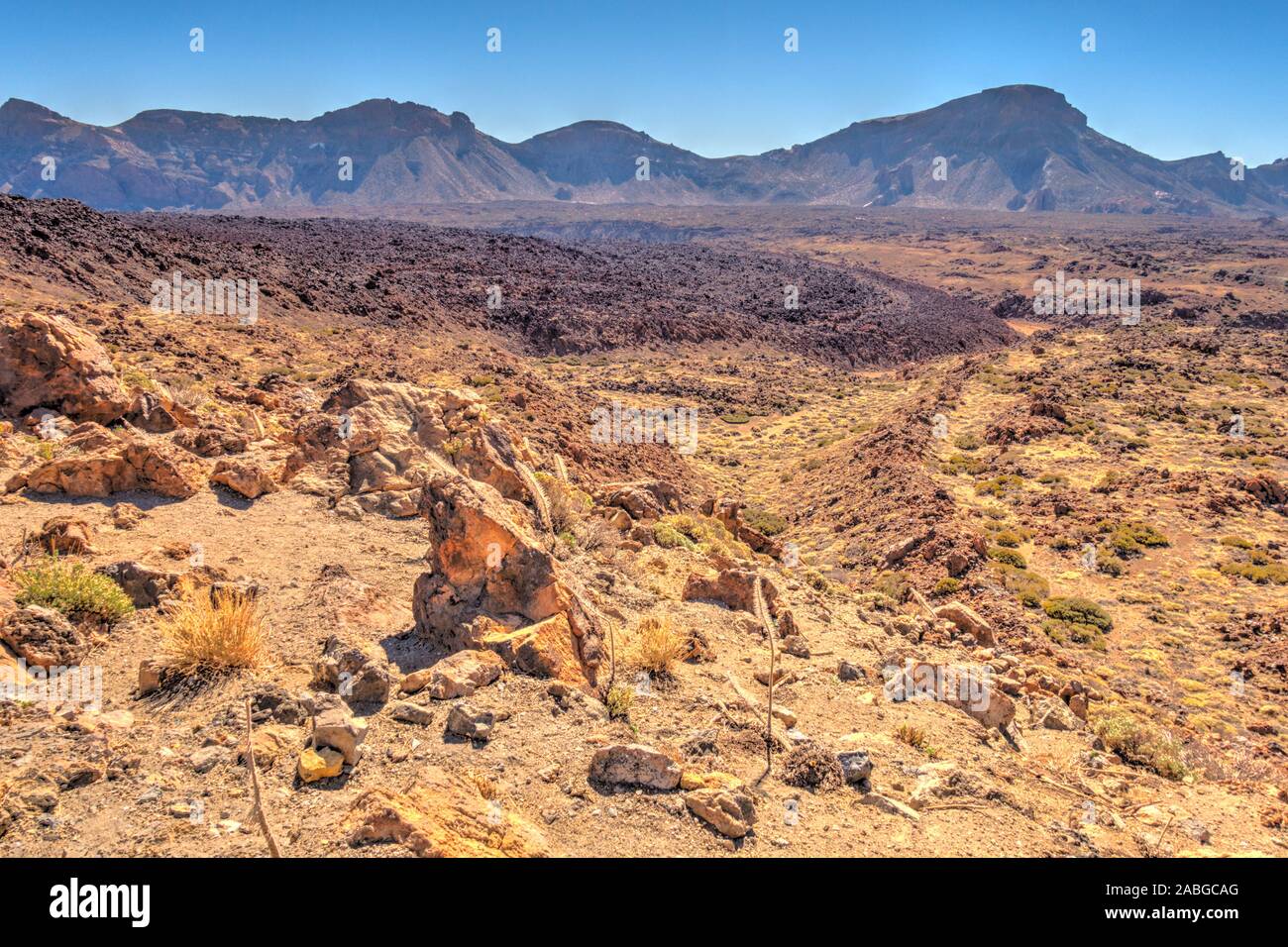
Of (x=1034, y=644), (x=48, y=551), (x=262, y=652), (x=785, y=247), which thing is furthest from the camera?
(x=785, y=247)

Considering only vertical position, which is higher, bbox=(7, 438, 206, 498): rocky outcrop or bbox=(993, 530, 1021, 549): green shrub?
bbox=(7, 438, 206, 498): rocky outcrop

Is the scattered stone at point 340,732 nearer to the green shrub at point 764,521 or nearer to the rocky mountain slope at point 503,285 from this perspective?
the green shrub at point 764,521

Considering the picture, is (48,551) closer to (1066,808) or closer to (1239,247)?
(1066,808)

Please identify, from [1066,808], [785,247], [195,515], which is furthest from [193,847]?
[785,247]

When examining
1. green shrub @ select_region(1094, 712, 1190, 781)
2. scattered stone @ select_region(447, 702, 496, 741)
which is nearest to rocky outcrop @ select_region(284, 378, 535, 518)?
scattered stone @ select_region(447, 702, 496, 741)

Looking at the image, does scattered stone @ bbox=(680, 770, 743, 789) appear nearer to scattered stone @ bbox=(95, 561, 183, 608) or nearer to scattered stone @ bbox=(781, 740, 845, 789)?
scattered stone @ bbox=(781, 740, 845, 789)
